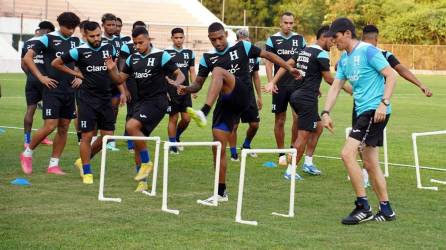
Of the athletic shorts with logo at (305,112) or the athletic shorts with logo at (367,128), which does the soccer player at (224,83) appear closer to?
the athletic shorts with logo at (367,128)

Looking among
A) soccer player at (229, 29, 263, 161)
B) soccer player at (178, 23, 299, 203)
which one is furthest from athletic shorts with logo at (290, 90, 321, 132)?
soccer player at (178, 23, 299, 203)

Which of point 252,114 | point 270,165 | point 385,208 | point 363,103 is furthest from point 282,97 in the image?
point 385,208

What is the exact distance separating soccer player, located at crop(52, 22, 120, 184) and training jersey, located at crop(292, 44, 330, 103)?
278 centimetres

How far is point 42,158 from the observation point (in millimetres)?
14594

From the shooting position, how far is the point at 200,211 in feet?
32.7

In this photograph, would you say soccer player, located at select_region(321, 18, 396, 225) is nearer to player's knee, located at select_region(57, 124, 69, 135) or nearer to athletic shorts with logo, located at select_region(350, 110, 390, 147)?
athletic shorts with logo, located at select_region(350, 110, 390, 147)

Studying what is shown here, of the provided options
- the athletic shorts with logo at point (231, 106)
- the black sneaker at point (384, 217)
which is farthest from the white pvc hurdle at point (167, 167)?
the black sneaker at point (384, 217)

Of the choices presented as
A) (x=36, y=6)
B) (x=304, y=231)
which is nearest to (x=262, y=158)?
(x=304, y=231)

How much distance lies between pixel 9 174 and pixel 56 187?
53.6 inches

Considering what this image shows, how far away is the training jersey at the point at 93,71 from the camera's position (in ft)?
40.5

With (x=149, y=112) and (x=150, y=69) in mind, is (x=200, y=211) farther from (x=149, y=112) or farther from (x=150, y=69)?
(x=150, y=69)

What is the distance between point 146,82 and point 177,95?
163 inches

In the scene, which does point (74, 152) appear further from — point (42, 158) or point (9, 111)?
point (9, 111)

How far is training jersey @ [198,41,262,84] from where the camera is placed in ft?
36.4
